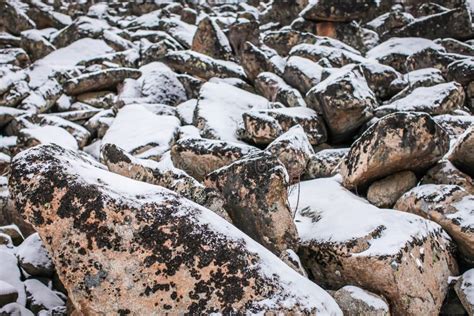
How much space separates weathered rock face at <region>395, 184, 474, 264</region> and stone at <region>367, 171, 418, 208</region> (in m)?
0.31

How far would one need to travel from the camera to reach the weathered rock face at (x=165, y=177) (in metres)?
5.37

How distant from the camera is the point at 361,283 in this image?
4.92m

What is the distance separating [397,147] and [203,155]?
10.4 feet

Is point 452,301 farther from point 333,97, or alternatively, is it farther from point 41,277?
point 41,277

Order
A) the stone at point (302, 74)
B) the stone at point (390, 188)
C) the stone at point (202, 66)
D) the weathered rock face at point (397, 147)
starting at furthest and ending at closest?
the stone at point (202, 66) < the stone at point (302, 74) < the stone at point (390, 188) < the weathered rock face at point (397, 147)

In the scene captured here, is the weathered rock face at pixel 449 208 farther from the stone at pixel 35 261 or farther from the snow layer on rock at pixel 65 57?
the snow layer on rock at pixel 65 57

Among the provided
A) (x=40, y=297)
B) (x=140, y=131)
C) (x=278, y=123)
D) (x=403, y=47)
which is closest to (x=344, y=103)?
(x=278, y=123)

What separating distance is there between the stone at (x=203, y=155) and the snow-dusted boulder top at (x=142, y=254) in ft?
9.85

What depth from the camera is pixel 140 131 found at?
9.43m

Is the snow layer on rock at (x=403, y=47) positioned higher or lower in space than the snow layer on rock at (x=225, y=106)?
higher

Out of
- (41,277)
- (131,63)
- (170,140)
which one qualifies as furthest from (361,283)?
(131,63)

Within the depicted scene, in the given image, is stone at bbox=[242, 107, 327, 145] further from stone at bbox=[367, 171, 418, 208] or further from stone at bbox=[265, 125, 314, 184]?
stone at bbox=[367, 171, 418, 208]

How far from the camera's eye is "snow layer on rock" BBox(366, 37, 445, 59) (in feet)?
45.5

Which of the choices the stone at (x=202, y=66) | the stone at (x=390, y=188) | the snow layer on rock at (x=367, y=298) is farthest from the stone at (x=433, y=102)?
the stone at (x=202, y=66)
